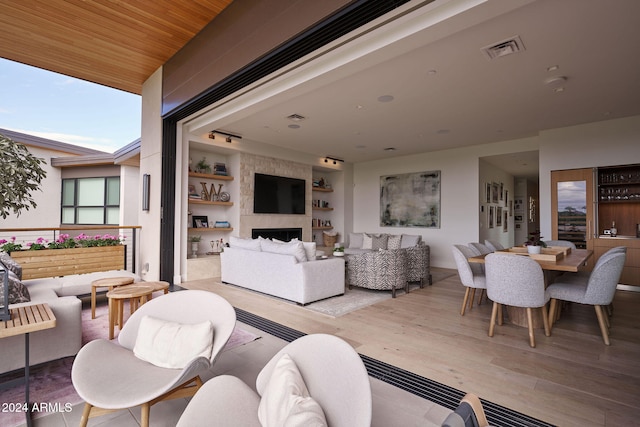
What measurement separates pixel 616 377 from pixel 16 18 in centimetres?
708

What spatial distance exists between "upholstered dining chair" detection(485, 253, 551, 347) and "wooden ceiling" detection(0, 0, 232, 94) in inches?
163

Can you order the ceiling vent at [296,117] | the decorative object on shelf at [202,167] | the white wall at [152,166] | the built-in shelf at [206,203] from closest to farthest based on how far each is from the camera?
the ceiling vent at [296,117]
the white wall at [152,166]
the built-in shelf at [206,203]
the decorative object on shelf at [202,167]

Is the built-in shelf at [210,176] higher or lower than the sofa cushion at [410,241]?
higher

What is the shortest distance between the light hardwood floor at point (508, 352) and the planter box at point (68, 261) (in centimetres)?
266

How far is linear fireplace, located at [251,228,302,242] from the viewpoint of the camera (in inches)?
282

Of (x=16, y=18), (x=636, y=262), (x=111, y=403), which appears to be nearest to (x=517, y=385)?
(x=111, y=403)

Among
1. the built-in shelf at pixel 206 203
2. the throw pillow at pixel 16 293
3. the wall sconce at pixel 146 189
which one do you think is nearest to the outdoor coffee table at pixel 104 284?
the throw pillow at pixel 16 293

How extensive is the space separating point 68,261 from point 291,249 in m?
3.54

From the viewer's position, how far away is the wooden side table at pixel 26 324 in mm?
1680

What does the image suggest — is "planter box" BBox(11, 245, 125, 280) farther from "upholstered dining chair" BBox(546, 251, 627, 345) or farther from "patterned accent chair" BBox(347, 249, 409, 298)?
"upholstered dining chair" BBox(546, 251, 627, 345)

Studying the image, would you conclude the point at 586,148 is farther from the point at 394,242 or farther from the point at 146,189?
the point at 146,189

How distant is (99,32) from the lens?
13.2 ft

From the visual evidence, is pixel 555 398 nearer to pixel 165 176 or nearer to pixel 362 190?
pixel 165 176

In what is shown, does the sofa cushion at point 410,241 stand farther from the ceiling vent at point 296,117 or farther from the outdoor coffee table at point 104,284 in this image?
the outdoor coffee table at point 104,284
